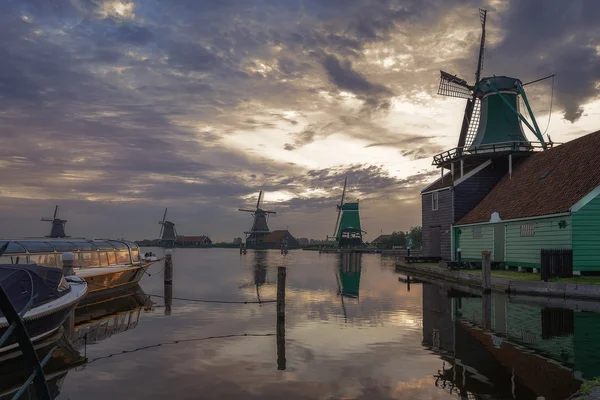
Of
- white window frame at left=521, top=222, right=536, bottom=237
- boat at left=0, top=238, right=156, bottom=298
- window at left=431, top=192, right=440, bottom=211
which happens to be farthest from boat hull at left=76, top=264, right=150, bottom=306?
window at left=431, top=192, right=440, bottom=211

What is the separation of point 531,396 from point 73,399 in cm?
911

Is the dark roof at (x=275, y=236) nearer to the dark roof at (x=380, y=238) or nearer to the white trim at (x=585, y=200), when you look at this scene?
the dark roof at (x=380, y=238)

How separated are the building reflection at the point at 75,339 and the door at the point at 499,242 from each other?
2181 centimetres

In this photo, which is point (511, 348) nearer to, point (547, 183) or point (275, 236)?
point (547, 183)

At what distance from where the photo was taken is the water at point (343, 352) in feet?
34.1

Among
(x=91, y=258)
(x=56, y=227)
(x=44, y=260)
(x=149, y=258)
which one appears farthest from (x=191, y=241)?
(x=44, y=260)

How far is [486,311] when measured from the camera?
19406mm

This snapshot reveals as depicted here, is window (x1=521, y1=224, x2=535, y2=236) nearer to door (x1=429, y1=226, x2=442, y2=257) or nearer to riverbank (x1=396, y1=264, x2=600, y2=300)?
riverbank (x1=396, y1=264, x2=600, y2=300)

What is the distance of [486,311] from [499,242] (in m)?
13.9

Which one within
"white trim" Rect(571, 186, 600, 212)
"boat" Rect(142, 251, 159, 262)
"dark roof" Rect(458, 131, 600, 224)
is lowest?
"boat" Rect(142, 251, 159, 262)

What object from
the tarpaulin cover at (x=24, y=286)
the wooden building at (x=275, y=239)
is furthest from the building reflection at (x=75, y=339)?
the wooden building at (x=275, y=239)

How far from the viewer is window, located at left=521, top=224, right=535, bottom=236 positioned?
2828cm

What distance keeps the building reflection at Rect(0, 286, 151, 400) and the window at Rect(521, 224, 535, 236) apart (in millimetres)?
21483

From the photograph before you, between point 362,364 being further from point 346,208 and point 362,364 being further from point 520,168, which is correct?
point 346,208
